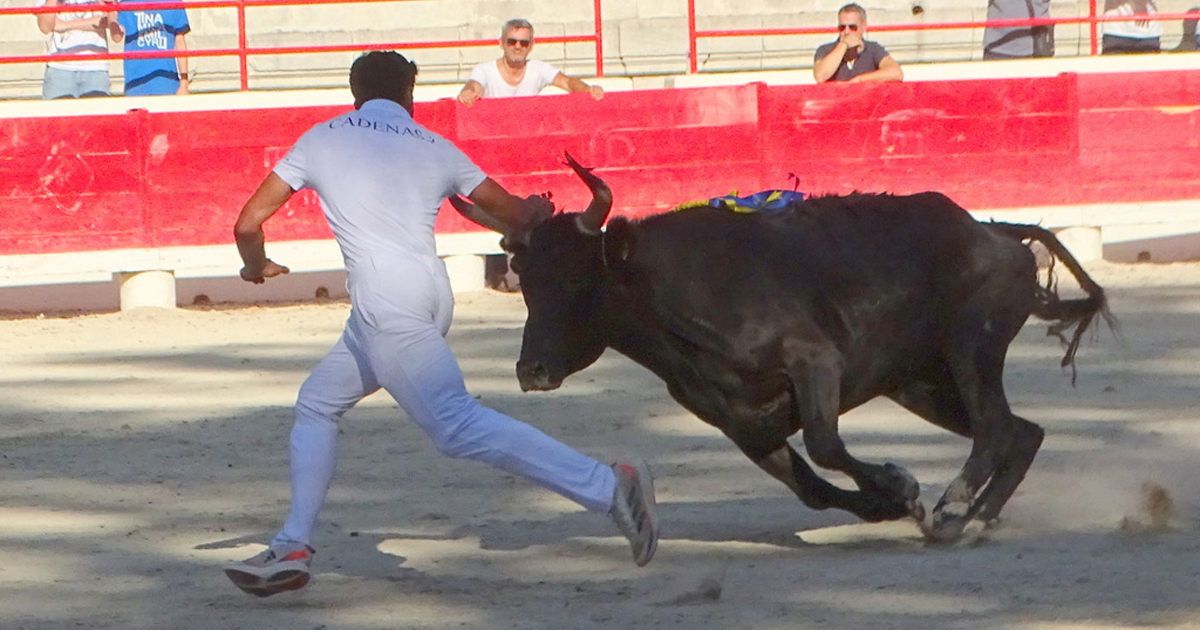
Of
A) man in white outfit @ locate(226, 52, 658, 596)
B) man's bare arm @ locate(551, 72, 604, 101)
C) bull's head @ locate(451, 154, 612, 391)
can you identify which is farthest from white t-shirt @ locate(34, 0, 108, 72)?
man in white outfit @ locate(226, 52, 658, 596)

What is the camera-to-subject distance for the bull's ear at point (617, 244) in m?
5.39

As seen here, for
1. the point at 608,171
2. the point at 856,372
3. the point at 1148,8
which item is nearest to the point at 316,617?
the point at 856,372

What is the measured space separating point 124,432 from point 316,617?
3.47m

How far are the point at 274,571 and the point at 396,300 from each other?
76 cm

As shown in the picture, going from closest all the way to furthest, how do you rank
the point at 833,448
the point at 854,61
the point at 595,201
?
the point at 595,201 → the point at 833,448 → the point at 854,61

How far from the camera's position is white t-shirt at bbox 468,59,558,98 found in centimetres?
1273

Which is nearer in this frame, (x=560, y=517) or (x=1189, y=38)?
(x=560, y=517)

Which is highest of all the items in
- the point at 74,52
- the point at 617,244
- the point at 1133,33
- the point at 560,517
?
the point at 74,52

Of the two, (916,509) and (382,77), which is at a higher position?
(382,77)

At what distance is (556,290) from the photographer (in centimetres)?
541

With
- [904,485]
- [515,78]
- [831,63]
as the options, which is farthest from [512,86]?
[904,485]

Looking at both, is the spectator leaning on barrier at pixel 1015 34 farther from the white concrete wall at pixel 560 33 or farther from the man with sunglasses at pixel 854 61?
the white concrete wall at pixel 560 33

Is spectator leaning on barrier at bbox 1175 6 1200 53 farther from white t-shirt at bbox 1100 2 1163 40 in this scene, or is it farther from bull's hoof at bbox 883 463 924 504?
bull's hoof at bbox 883 463 924 504

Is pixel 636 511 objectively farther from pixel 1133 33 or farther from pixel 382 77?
pixel 1133 33
